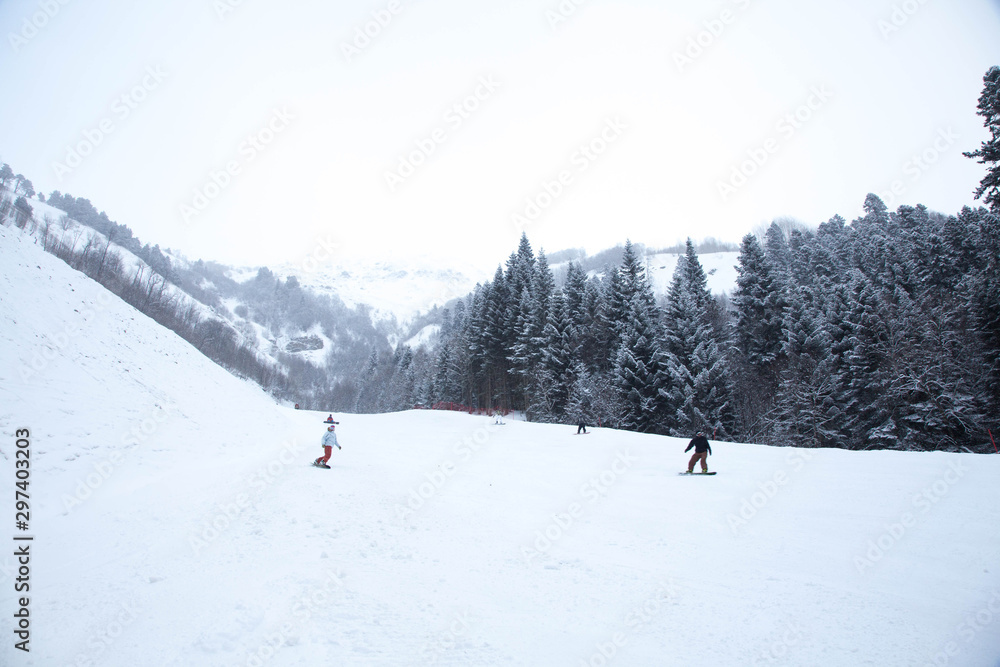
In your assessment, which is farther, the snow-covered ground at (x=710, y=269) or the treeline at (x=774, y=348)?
the snow-covered ground at (x=710, y=269)

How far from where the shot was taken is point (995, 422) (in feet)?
79.2

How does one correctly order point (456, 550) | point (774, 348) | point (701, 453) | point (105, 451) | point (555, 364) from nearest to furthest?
point (456, 550), point (105, 451), point (701, 453), point (774, 348), point (555, 364)

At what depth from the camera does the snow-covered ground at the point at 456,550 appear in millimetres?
5387

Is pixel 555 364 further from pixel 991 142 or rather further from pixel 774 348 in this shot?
pixel 991 142

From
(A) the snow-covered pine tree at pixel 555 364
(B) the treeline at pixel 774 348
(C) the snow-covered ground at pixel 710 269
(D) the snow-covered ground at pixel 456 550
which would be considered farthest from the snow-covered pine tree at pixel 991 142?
(C) the snow-covered ground at pixel 710 269

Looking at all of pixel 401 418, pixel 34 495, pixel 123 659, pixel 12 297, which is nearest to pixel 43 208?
pixel 401 418

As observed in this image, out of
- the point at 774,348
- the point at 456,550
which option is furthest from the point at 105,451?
A: the point at 774,348

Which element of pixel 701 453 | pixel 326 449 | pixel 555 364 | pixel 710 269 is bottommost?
pixel 326 449

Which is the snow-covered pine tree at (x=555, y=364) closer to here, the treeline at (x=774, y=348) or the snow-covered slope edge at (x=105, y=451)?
the treeline at (x=774, y=348)

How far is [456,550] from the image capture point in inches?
340

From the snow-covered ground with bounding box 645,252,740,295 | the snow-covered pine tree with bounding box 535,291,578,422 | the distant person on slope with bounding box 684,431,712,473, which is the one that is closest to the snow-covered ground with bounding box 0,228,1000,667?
the distant person on slope with bounding box 684,431,712,473

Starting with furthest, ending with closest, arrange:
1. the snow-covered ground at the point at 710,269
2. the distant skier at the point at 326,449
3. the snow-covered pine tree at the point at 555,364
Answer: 1. the snow-covered ground at the point at 710,269
2. the snow-covered pine tree at the point at 555,364
3. the distant skier at the point at 326,449

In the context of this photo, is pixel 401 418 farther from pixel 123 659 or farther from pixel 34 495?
pixel 123 659

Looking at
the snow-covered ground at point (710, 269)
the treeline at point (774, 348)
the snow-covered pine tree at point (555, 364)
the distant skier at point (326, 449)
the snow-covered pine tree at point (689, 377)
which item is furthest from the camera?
the snow-covered ground at point (710, 269)
